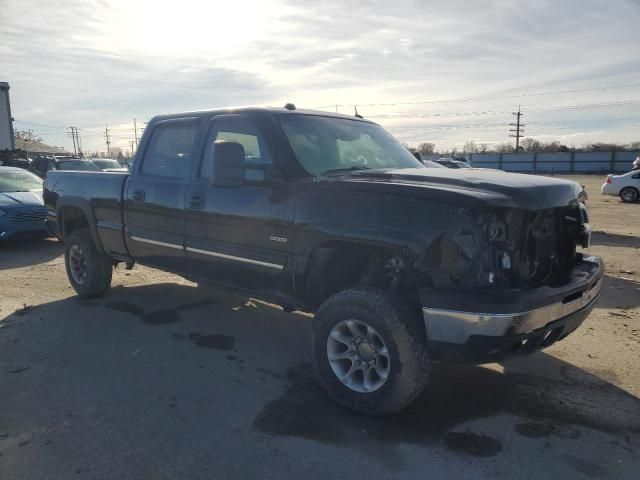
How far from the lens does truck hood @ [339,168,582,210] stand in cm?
301

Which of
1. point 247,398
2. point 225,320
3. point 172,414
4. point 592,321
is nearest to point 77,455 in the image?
point 172,414

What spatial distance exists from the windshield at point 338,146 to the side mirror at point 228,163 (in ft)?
1.46

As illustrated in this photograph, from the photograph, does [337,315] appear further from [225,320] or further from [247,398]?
[225,320]

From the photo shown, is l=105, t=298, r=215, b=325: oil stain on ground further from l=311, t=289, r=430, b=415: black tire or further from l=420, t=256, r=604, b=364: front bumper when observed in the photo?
l=420, t=256, r=604, b=364: front bumper

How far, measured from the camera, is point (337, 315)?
3.44 m

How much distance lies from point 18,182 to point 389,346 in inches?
402

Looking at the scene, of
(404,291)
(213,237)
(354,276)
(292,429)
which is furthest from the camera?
(213,237)

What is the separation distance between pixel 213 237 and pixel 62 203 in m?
2.90

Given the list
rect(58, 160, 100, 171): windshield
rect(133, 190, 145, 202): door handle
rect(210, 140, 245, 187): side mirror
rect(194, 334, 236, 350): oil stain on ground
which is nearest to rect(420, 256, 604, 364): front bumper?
rect(210, 140, 245, 187): side mirror

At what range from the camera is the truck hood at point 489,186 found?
3.01 meters

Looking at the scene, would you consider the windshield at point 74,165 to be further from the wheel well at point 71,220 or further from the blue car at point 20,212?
the wheel well at point 71,220

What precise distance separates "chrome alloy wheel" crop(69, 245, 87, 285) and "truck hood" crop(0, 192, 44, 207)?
4083mm

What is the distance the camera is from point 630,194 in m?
19.9

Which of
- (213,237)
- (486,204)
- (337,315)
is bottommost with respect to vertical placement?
(337,315)
